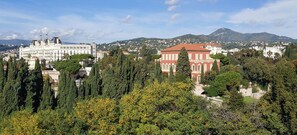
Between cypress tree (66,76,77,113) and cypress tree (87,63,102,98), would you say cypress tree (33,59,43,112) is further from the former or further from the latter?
cypress tree (87,63,102,98)

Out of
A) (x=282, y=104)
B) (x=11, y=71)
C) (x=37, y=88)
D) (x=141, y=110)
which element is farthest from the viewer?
(x=37, y=88)

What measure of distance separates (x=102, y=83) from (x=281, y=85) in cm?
1871

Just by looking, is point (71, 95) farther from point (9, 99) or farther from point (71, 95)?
point (9, 99)

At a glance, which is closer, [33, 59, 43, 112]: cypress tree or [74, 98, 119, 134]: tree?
[74, 98, 119, 134]: tree

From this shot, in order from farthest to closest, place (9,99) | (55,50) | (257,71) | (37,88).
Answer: (55,50), (257,71), (37,88), (9,99)

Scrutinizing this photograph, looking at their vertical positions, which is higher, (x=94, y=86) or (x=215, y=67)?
(x=215, y=67)

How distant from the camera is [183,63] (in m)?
54.6

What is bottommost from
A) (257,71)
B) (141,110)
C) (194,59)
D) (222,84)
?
(222,84)

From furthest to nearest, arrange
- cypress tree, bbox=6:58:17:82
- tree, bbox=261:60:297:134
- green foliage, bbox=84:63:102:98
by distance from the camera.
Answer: green foliage, bbox=84:63:102:98 < cypress tree, bbox=6:58:17:82 < tree, bbox=261:60:297:134

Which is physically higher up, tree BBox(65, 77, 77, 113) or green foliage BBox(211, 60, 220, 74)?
green foliage BBox(211, 60, 220, 74)

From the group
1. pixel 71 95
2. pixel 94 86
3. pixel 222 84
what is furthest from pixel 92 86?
pixel 222 84

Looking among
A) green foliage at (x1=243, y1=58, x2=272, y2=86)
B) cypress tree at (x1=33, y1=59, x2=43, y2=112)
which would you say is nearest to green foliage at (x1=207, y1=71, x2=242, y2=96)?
green foliage at (x1=243, y1=58, x2=272, y2=86)

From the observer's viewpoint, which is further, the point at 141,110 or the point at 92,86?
the point at 92,86

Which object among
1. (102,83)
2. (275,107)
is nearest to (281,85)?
(275,107)
